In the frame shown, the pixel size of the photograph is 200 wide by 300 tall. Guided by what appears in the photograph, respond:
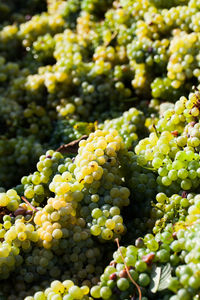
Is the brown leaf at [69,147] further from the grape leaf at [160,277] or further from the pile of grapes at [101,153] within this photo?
the grape leaf at [160,277]

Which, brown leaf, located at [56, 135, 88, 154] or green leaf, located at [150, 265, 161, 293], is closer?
green leaf, located at [150, 265, 161, 293]

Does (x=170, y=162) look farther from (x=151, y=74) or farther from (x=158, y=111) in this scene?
(x=151, y=74)

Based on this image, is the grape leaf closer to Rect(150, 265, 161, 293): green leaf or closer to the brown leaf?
Rect(150, 265, 161, 293): green leaf

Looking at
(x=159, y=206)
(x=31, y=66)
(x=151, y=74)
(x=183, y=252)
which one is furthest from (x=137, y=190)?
(x=31, y=66)

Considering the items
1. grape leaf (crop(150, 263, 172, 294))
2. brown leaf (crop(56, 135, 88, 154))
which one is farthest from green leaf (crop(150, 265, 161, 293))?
brown leaf (crop(56, 135, 88, 154))

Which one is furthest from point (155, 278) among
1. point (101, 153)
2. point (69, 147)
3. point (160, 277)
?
point (69, 147)

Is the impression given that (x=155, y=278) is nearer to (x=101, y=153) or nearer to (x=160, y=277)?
(x=160, y=277)

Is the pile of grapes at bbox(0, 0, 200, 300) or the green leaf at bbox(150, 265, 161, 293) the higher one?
the pile of grapes at bbox(0, 0, 200, 300)

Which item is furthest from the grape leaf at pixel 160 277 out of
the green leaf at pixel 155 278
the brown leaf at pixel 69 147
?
the brown leaf at pixel 69 147
